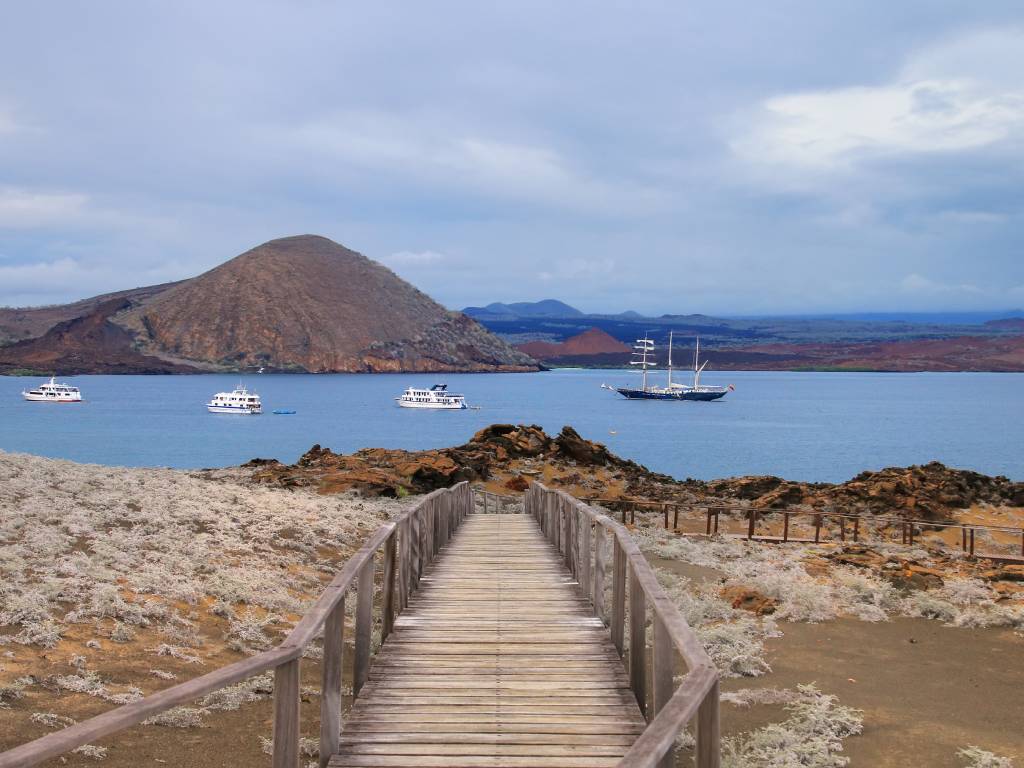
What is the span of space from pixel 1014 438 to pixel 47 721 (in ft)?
377

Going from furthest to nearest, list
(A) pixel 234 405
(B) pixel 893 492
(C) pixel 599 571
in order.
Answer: (A) pixel 234 405
(B) pixel 893 492
(C) pixel 599 571

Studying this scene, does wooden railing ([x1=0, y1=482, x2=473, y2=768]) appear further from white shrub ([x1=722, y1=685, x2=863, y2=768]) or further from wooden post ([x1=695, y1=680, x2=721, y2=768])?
white shrub ([x1=722, y1=685, x2=863, y2=768])

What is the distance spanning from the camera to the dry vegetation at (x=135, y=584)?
8102mm

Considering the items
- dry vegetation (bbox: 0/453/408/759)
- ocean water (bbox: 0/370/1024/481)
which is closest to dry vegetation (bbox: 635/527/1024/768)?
dry vegetation (bbox: 0/453/408/759)

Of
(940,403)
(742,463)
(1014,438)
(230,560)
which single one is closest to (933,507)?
(230,560)

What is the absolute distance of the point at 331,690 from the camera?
224 inches

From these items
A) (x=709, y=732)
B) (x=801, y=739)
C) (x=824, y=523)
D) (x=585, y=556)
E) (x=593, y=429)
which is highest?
(x=709, y=732)

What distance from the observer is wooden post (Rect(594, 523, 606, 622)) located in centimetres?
855

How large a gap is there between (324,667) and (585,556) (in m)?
5.09

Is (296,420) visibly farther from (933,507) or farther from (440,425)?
(933,507)

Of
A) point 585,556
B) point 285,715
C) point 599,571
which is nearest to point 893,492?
point 585,556

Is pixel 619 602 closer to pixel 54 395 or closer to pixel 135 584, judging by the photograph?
pixel 135 584

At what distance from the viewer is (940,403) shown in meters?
178

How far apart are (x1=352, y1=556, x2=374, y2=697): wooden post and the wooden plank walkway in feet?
0.39
